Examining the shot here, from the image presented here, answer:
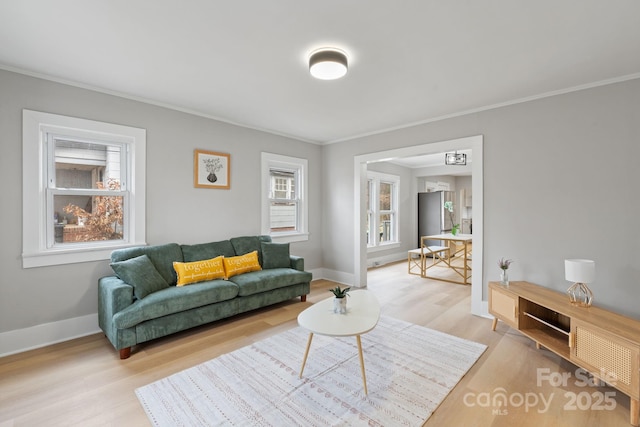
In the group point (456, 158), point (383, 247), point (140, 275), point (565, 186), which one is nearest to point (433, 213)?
point (383, 247)

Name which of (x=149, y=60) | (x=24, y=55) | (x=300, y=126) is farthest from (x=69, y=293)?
(x=300, y=126)

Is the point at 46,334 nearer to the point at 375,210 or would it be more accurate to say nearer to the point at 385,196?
the point at 375,210

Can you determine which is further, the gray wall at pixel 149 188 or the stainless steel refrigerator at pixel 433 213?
the stainless steel refrigerator at pixel 433 213

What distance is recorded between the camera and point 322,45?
2.22m

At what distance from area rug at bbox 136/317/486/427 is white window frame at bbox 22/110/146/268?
171 centimetres

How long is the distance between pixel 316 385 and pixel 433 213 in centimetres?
647

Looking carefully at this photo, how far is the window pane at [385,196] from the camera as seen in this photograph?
7.24m

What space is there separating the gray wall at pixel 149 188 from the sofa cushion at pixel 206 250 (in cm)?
19

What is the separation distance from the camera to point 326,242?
5.51 metres

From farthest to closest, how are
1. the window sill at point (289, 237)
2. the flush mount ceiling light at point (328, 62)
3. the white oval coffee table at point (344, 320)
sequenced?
the window sill at point (289, 237)
the flush mount ceiling light at point (328, 62)
the white oval coffee table at point (344, 320)

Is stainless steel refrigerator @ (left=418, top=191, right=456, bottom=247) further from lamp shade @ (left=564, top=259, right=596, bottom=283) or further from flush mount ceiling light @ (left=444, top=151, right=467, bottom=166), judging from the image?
lamp shade @ (left=564, top=259, right=596, bottom=283)

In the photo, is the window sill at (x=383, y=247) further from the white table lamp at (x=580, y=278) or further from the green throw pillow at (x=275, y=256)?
the white table lamp at (x=580, y=278)

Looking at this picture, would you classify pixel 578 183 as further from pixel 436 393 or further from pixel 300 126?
pixel 300 126

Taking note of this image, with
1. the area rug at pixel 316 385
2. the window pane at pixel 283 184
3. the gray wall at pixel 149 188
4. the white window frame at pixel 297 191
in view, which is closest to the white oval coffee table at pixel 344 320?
the area rug at pixel 316 385
